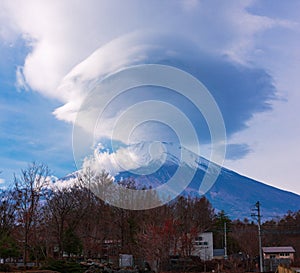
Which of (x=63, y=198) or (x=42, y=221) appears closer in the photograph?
(x=42, y=221)

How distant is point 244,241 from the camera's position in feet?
162

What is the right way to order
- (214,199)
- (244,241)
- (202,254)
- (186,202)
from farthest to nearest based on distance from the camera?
(214,199), (186,202), (244,241), (202,254)

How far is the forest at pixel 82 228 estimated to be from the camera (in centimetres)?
3086

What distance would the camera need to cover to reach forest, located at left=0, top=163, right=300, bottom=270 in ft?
101

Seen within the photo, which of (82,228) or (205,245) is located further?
(205,245)

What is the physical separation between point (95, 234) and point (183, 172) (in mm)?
32793

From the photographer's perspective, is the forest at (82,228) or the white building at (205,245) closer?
the forest at (82,228)

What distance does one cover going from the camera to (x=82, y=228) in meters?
39.8

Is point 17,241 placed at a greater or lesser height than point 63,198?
lesser

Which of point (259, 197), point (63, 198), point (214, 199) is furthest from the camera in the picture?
point (259, 197)

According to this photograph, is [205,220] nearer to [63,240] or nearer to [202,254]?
[202,254]

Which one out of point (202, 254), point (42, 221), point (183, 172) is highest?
point (183, 172)

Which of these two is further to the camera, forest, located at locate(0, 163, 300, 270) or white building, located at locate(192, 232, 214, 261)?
white building, located at locate(192, 232, 214, 261)

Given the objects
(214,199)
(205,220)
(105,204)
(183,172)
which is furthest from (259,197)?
(105,204)
